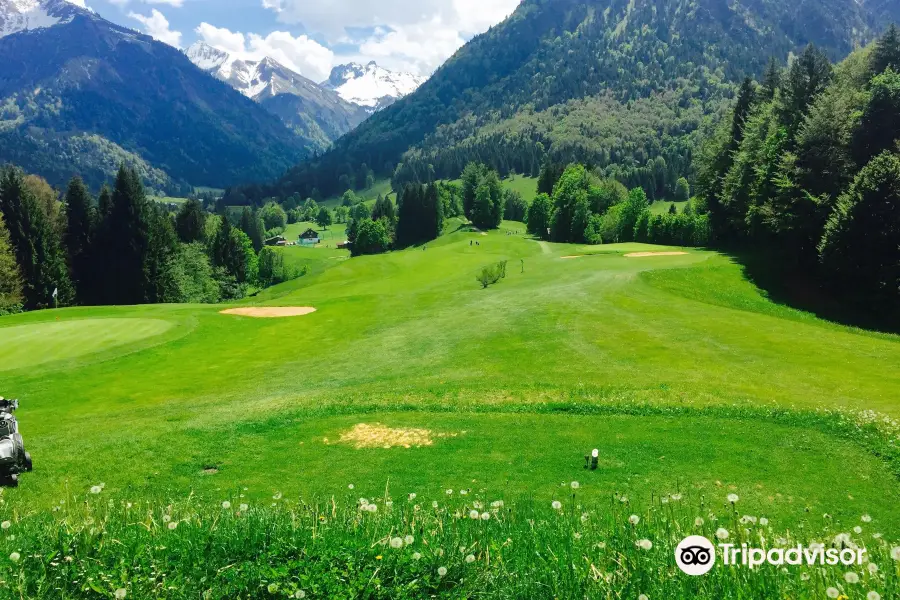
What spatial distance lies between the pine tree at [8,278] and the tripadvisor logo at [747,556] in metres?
76.4

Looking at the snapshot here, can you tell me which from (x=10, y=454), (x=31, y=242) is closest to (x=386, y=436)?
(x=10, y=454)

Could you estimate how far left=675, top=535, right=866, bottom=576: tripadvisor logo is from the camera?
17.1 feet

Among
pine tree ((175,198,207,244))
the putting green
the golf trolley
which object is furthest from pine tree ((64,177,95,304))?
the golf trolley

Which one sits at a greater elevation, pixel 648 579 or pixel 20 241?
pixel 20 241

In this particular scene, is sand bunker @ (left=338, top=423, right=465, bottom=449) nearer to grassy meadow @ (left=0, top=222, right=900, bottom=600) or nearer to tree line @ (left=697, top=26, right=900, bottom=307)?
grassy meadow @ (left=0, top=222, right=900, bottom=600)

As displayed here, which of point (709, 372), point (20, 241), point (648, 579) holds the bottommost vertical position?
point (709, 372)

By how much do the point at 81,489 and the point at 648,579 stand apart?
1451 cm

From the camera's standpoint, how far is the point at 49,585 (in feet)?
17.0

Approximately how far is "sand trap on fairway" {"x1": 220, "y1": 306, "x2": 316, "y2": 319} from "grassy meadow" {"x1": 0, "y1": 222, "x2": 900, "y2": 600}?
2066 mm

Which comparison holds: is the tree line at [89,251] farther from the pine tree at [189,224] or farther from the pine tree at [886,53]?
the pine tree at [886,53]

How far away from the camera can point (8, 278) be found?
6262cm

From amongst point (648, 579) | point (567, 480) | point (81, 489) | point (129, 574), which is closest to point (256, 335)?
point (81, 489)

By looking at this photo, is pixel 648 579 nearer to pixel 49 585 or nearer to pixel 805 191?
pixel 49 585

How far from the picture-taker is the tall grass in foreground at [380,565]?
16.4ft
